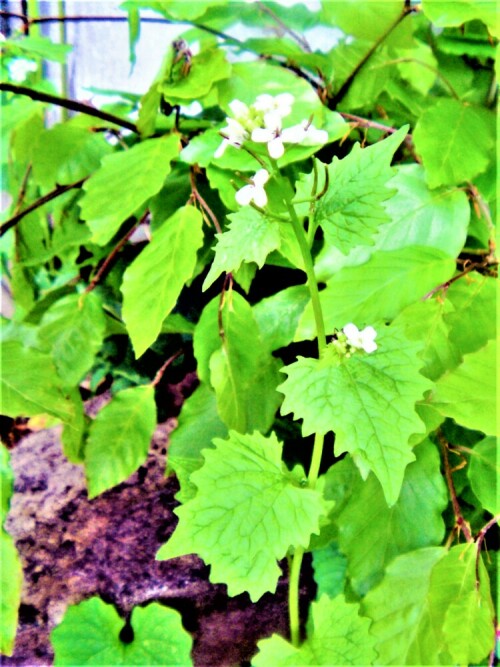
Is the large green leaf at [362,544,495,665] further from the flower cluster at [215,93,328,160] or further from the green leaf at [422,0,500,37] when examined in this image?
the green leaf at [422,0,500,37]

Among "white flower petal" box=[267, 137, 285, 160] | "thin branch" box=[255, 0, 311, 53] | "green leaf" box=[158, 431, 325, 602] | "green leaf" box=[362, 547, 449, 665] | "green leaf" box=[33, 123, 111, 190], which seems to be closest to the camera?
"white flower petal" box=[267, 137, 285, 160]

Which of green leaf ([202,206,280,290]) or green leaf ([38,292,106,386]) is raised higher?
green leaf ([202,206,280,290])

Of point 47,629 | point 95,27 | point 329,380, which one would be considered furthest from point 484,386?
point 95,27

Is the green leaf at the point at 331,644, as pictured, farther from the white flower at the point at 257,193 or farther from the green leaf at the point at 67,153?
the green leaf at the point at 67,153

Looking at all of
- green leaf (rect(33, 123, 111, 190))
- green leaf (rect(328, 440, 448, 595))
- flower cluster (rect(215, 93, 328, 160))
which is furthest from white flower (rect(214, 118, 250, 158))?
green leaf (rect(33, 123, 111, 190))

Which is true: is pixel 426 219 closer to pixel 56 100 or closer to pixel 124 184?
pixel 124 184

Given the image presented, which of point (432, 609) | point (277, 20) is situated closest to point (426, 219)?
point (432, 609)

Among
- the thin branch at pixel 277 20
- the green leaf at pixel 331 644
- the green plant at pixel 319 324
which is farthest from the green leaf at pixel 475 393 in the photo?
the thin branch at pixel 277 20
